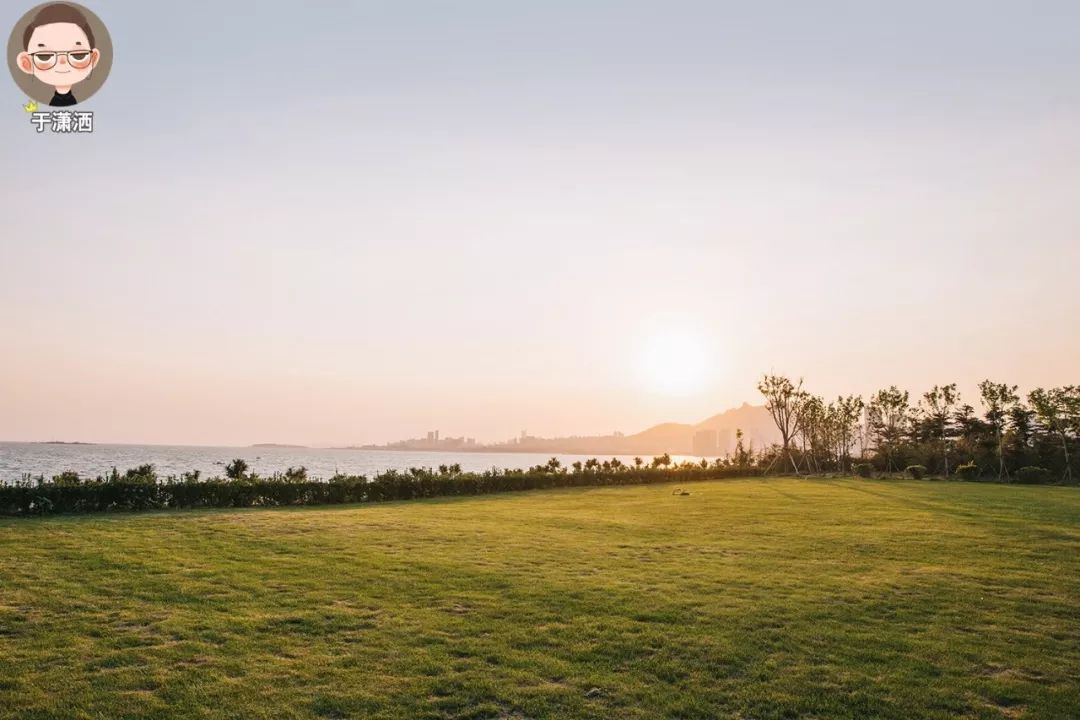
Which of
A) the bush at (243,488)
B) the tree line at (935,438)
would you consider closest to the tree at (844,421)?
the tree line at (935,438)

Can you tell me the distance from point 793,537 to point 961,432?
59.0 metres

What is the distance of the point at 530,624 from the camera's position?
10.6m

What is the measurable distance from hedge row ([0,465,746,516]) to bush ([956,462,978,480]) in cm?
3534

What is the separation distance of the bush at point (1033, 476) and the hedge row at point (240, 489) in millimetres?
37860

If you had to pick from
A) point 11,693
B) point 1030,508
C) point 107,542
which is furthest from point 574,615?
point 1030,508

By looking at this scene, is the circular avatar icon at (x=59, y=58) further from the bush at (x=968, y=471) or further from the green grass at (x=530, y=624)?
the bush at (x=968, y=471)

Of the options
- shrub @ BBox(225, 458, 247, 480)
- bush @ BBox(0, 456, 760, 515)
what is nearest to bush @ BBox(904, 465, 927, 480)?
bush @ BBox(0, 456, 760, 515)

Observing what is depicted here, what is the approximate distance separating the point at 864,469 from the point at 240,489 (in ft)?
191

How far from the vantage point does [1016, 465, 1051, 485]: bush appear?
2101 inches

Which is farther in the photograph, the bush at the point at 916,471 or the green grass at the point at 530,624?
the bush at the point at 916,471

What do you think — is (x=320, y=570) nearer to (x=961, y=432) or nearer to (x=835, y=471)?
(x=835, y=471)

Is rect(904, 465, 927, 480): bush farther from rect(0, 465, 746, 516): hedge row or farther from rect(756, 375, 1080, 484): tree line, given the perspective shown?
rect(0, 465, 746, 516): hedge row

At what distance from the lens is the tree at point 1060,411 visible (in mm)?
54906

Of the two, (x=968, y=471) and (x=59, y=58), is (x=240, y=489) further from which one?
(x=968, y=471)
